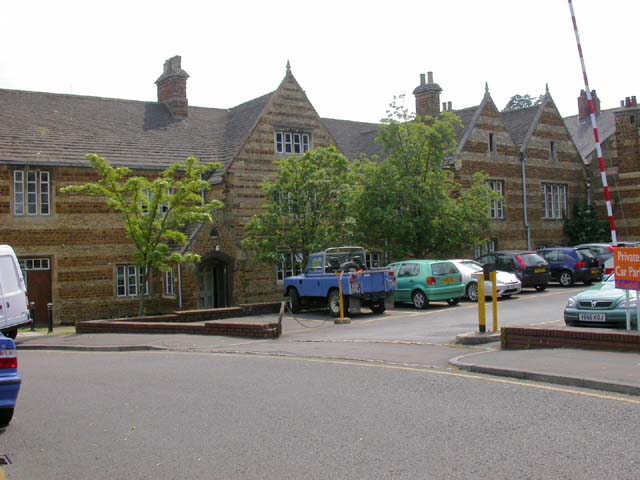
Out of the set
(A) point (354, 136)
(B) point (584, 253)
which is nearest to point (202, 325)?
(B) point (584, 253)

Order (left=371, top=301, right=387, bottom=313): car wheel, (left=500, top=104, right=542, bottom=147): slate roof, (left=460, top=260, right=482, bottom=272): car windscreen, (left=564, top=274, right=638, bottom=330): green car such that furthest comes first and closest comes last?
(left=500, top=104, right=542, bottom=147): slate roof < (left=460, top=260, right=482, bottom=272): car windscreen < (left=371, top=301, right=387, bottom=313): car wheel < (left=564, top=274, right=638, bottom=330): green car

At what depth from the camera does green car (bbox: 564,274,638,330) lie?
13281 millimetres

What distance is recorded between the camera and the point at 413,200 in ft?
90.9

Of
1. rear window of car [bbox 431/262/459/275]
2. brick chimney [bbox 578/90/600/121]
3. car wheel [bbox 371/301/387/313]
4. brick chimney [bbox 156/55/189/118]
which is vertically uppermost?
brick chimney [bbox 578/90/600/121]

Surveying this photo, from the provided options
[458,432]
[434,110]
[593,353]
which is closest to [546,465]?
[458,432]

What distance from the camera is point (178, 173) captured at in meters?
30.2

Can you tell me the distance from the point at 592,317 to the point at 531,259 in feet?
44.9

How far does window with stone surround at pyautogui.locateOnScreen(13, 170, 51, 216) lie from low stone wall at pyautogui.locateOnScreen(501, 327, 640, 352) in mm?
19529

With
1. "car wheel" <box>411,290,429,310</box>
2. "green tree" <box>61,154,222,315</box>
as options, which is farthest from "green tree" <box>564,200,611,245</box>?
"green tree" <box>61,154,222,315</box>

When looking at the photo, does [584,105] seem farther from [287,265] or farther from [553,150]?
[287,265]

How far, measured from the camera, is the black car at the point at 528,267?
26.7 metres

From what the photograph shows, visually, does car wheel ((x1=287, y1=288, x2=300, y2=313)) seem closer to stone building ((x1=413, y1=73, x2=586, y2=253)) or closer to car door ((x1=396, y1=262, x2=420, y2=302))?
car door ((x1=396, y1=262, x2=420, y2=302))

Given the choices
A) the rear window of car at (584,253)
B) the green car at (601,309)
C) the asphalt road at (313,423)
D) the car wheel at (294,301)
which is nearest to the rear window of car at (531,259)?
the rear window of car at (584,253)

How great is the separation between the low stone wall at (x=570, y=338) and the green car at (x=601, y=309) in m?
1.01
